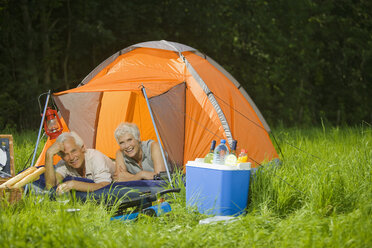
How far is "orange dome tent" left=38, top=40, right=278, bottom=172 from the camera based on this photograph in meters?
4.39

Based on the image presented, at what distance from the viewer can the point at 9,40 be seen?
1012cm

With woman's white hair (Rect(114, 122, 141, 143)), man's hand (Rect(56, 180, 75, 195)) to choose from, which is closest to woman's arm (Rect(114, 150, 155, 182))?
woman's white hair (Rect(114, 122, 141, 143))

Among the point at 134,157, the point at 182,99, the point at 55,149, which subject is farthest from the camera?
the point at 182,99

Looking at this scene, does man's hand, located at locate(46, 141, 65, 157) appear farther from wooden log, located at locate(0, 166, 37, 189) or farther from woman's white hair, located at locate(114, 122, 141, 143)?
woman's white hair, located at locate(114, 122, 141, 143)

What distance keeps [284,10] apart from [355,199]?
31.4 feet

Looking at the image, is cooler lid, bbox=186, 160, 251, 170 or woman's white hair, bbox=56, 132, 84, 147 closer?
cooler lid, bbox=186, 160, 251, 170

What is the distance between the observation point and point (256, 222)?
293 centimetres

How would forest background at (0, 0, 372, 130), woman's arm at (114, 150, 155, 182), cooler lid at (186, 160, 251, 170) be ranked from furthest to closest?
forest background at (0, 0, 372, 130)
woman's arm at (114, 150, 155, 182)
cooler lid at (186, 160, 251, 170)

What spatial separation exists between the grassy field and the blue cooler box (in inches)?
4.0

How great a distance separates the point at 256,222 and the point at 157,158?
171 centimetres

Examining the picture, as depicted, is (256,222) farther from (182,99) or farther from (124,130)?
(182,99)

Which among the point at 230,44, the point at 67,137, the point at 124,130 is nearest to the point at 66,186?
the point at 67,137

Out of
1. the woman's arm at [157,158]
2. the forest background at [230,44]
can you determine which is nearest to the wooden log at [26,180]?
the woman's arm at [157,158]

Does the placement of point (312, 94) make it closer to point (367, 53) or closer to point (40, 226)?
point (367, 53)
